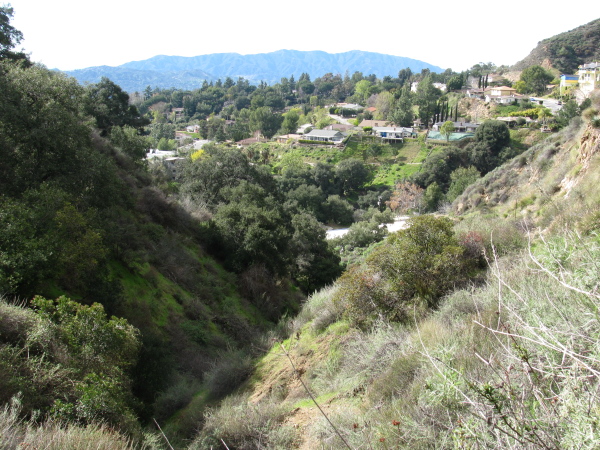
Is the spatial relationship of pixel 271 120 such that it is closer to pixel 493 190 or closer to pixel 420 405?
pixel 493 190

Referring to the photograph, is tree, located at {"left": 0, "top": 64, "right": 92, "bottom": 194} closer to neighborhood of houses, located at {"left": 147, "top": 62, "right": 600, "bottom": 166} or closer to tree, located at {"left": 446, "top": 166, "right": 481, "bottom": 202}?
tree, located at {"left": 446, "top": 166, "right": 481, "bottom": 202}

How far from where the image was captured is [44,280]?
8688mm

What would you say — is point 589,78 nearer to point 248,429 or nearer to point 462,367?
point 248,429

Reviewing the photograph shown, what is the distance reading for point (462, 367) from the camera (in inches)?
113

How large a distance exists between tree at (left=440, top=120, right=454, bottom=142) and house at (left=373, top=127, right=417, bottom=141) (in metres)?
6.47

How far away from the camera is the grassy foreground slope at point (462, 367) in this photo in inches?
93.0

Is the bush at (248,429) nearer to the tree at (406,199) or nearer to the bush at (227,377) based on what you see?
the bush at (227,377)

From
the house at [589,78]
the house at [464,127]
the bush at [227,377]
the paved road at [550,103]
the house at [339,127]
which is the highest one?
the house at [589,78]

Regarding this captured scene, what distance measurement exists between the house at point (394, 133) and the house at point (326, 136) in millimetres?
6426

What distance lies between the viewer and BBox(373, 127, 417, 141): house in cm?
6372

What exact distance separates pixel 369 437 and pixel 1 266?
7.17 m

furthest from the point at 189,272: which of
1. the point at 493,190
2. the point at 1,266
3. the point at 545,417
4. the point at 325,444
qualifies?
the point at 493,190

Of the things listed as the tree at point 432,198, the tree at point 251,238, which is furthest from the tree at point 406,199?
the tree at point 251,238

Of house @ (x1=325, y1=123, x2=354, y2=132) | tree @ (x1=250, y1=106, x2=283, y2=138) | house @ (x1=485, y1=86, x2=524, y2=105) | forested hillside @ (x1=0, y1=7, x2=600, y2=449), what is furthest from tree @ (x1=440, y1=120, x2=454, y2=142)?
forested hillside @ (x1=0, y1=7, x2=600, y2=449)
